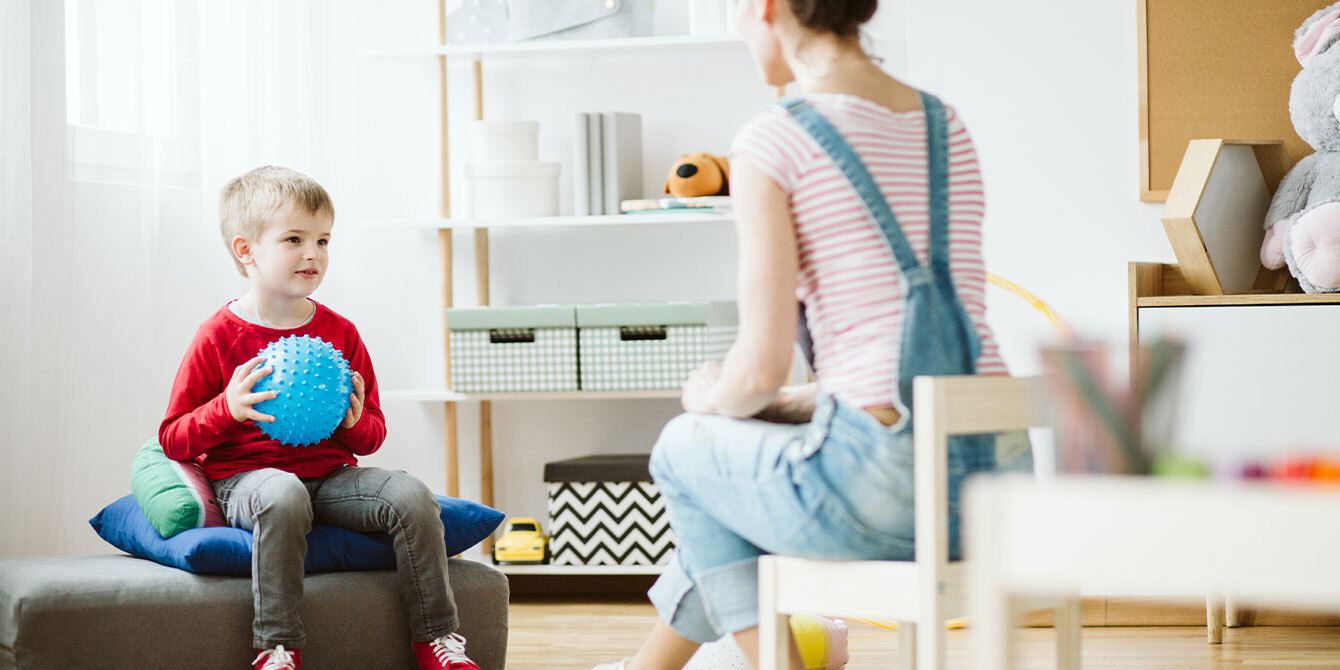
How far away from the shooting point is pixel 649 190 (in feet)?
9.84

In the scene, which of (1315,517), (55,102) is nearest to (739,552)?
(1315,517)

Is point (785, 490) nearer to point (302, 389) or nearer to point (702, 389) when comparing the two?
point (702, 389)

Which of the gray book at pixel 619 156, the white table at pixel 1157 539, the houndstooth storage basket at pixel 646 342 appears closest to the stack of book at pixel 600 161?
the gray book at pixel 619 156

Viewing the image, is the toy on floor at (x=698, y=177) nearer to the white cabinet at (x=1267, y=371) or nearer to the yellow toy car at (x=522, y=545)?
the yellow toy car at (x=522, y=545)

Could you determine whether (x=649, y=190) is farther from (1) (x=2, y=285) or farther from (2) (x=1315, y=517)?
(2) (x=1315, y=517)

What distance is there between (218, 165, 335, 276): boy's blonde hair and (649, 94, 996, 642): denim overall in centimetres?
100

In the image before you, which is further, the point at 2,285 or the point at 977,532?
the point at 2,285

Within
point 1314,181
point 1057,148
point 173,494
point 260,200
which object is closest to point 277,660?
point 173,494

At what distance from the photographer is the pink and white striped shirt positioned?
1.19 m

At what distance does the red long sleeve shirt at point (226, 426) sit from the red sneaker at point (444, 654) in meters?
0.33

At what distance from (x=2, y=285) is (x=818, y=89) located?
152cm

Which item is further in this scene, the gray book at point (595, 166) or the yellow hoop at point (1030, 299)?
the gray book at point (595, 166)

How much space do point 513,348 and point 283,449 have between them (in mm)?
817

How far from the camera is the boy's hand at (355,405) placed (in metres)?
1.98
